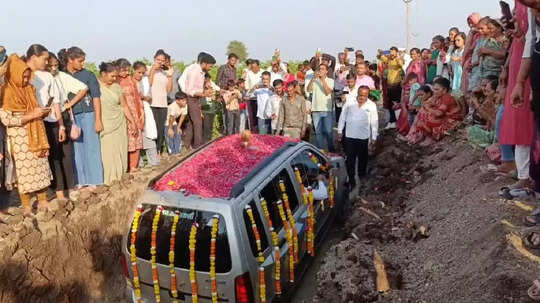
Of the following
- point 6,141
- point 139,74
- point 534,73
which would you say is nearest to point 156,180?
point 6,141

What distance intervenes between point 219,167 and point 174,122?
17.3ft

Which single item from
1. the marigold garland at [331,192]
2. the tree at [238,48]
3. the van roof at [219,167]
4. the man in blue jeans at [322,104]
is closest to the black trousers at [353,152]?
the man in blue jeans at [322,104]

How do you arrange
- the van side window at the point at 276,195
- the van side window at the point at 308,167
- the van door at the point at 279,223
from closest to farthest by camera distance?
1. the van door at the point at 279,223
2. the van side window at the point at 276,195
3. the van side window at the point at 308,167

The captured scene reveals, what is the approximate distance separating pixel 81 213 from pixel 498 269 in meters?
4.70

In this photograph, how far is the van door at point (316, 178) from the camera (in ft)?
17.9

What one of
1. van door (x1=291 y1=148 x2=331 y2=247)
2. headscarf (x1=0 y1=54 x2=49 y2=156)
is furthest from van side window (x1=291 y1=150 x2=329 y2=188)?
headscarf (x1=0 y1=54 x2=49 y2=156)

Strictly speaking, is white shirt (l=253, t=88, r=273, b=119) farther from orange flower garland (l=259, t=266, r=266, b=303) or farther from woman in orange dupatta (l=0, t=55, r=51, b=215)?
orange flower garland (l=259, t=266, r=266, b=303)

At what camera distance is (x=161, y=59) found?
881 cm

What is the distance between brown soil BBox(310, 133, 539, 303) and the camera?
149 inches

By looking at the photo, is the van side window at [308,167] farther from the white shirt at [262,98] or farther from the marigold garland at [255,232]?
the white shirt at [262,98]

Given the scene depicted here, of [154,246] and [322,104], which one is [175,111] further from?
[154,246]

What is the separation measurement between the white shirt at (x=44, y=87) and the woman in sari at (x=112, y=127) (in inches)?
37.2

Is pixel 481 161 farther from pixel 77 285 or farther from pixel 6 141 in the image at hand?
pixel 6 141

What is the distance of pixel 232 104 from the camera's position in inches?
451
